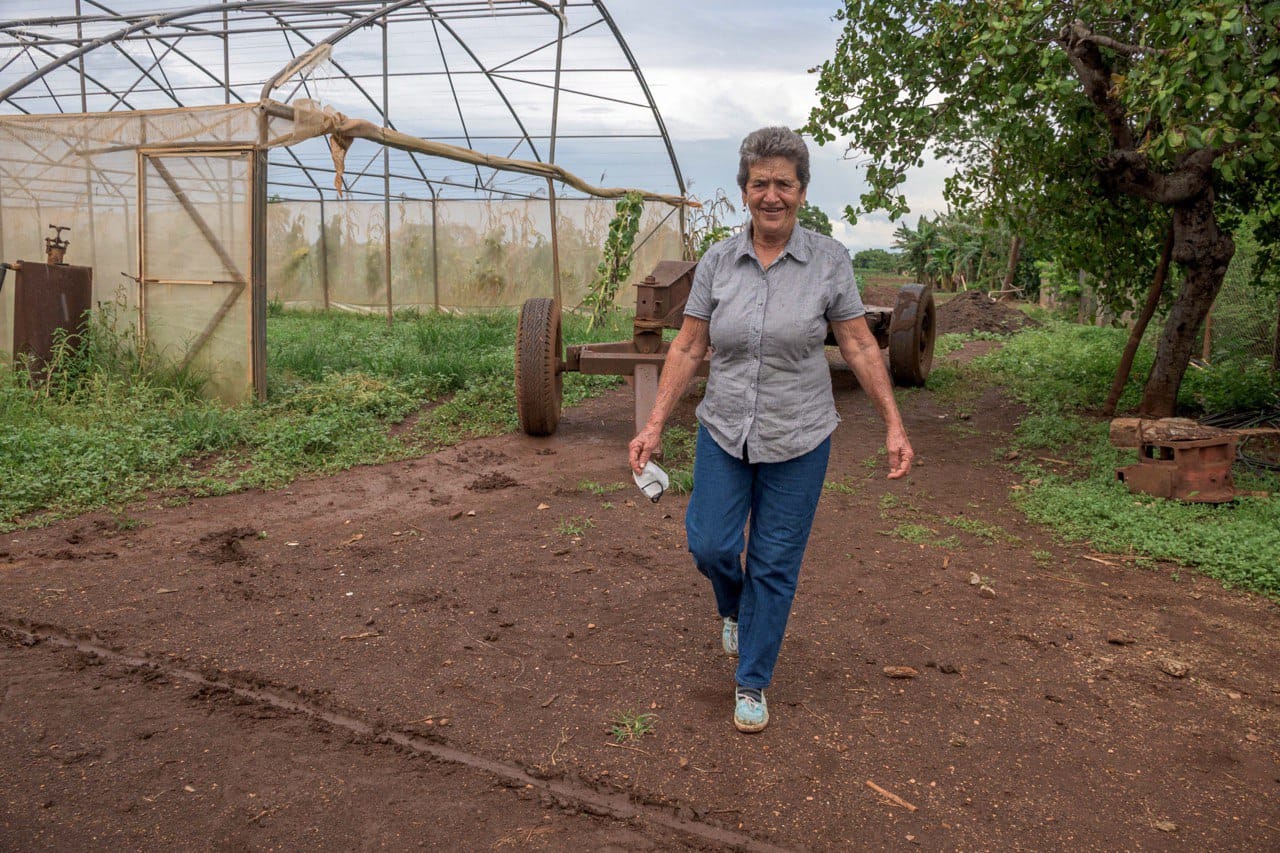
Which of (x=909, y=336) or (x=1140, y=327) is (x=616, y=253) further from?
(x=1140, y=327)

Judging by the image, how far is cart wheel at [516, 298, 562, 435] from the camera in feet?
24.8

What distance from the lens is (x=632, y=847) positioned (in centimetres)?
262

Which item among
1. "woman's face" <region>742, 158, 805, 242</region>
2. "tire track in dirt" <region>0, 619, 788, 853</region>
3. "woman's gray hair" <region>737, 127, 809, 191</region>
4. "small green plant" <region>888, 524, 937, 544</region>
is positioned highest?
"woman's gray hair" <region>737, 127, 809, 191</region>

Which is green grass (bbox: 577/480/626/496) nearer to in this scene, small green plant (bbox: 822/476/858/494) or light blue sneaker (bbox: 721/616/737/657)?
small green plant (bbox: 822/476/858/494)

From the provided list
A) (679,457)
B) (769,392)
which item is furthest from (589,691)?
(679,457)

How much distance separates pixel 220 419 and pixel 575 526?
343cm

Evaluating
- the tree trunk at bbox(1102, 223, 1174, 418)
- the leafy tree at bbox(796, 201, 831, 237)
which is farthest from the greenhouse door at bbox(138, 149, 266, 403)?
the leafy tree at bbox(796, 201, 831, 237)

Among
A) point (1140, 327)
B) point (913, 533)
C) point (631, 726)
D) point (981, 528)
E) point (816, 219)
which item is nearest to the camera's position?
point (631, 726)

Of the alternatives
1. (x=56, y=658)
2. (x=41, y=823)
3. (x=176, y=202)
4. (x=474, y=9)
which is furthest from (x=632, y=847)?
(x=474, y=9)

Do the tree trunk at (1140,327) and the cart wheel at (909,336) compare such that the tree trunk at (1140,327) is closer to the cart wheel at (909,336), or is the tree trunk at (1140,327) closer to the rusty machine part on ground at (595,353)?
the cart wheel at (909,336)

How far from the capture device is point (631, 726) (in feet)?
10.7

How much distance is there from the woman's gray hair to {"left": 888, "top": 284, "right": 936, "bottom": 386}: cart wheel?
7.04 meters

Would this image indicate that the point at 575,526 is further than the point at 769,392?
Yes

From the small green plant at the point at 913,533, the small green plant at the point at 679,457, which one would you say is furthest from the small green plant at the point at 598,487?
the small green plant at the point at 913,533
